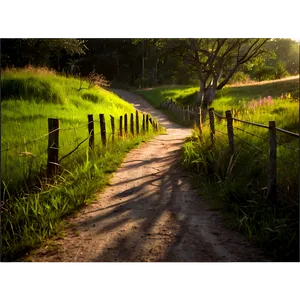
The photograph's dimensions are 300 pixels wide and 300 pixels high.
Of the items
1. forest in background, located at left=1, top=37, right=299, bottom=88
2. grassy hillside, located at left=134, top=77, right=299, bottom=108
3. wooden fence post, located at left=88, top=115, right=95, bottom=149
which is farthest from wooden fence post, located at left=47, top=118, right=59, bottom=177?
grassy hillside, located at left=134, top=77, right=299, bottom=108

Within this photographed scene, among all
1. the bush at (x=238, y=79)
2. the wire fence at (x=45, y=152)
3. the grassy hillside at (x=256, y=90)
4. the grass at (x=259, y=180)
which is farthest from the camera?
the bush at (x=238, y=79)

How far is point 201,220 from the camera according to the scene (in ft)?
11.8

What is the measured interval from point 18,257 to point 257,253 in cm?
218

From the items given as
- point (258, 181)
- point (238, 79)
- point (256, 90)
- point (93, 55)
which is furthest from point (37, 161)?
point (238, 79)

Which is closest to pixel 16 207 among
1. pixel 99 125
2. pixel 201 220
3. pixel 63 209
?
pixel 63 209

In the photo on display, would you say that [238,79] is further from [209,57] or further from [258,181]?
[258,181]

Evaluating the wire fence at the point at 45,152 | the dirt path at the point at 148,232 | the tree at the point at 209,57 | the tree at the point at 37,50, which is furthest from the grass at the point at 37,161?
the tree at the point at 209,57

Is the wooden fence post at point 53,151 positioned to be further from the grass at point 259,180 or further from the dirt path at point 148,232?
the grass at point 259,180

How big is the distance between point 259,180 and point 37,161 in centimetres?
303

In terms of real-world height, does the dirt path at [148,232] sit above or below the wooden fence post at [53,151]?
below

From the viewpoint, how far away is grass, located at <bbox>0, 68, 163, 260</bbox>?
276 centimetres

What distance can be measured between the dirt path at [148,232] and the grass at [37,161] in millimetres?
237

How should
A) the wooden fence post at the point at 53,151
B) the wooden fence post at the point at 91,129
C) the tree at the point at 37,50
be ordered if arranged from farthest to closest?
1. the wooden fence post at the point at 91,129
2. the wooden fence post at the point at 53,151
3. the tree at the point at 37,50

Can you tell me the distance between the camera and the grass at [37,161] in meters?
2.76
